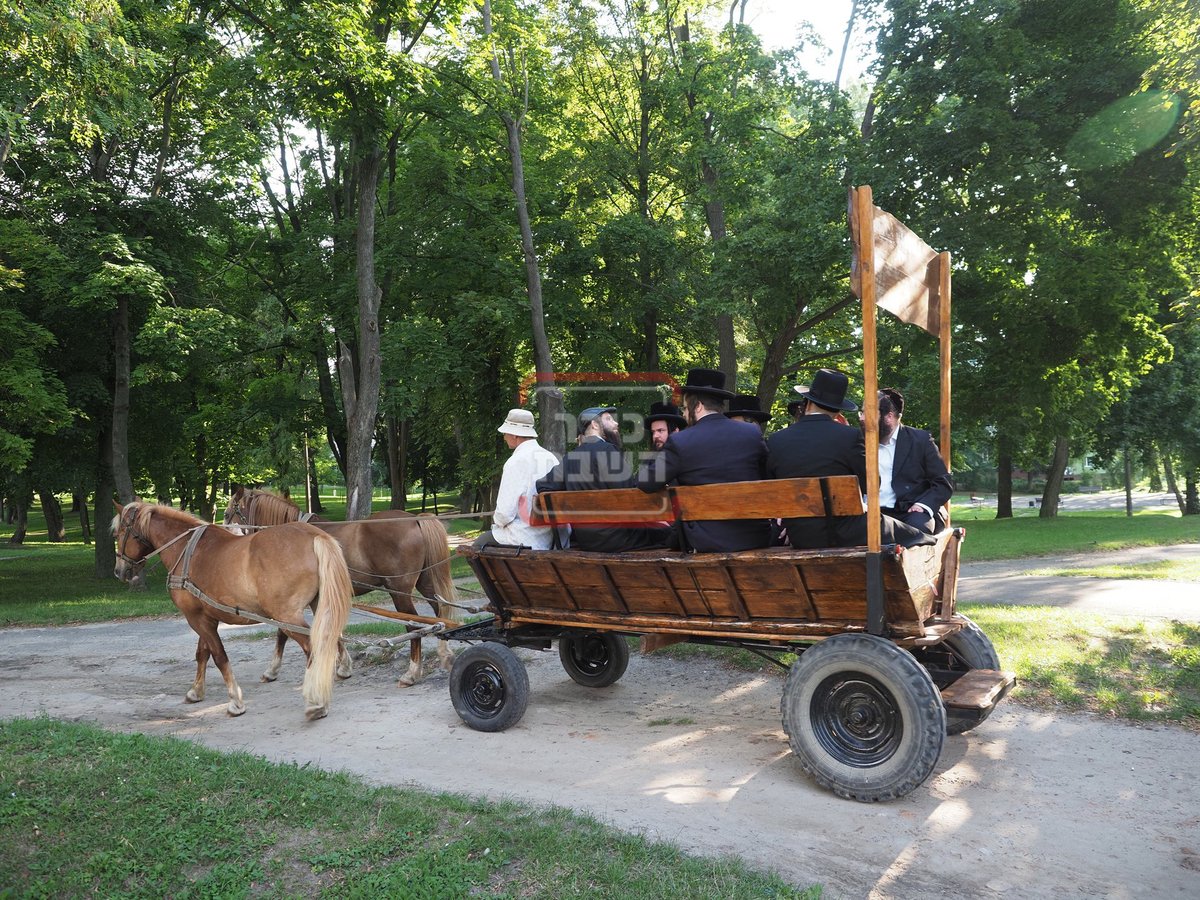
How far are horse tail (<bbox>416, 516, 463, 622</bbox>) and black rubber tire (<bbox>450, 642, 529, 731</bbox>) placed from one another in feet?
7.32

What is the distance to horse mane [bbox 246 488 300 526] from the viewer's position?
903cm

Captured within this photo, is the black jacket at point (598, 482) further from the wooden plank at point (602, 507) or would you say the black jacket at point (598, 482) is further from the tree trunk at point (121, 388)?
the tree trunk at point (121, 388)

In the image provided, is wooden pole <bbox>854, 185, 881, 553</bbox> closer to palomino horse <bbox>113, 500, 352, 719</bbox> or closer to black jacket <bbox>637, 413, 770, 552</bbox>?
black jacket <bbox>637, 413, 770, 552</bbox>

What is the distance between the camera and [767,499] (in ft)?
16.5

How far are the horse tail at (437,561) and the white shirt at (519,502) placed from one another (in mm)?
2181

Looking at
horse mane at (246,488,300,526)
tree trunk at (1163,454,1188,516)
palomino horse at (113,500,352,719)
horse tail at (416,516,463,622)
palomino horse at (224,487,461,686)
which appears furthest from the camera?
tree trunk at (1163,454,1188,516)

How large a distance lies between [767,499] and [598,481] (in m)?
1.60

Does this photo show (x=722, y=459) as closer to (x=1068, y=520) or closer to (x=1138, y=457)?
(x=1068, y=520)

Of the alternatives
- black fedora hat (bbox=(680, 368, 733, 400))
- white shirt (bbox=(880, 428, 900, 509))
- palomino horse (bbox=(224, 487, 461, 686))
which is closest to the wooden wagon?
white shirt (bbox=(880, 428, 900, 509))

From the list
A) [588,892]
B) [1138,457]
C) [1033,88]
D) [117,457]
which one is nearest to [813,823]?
[588,892]

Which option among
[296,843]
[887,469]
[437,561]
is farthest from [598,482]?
[437,561]

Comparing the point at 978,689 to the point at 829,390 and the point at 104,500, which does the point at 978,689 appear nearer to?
the point at 829,390

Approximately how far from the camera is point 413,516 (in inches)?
357

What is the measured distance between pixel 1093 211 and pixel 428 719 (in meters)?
15.0
